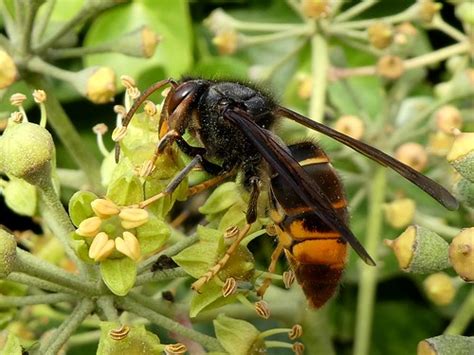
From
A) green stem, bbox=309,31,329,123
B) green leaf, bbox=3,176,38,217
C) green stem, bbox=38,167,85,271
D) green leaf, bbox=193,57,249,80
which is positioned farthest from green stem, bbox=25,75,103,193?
green leaf, bbox=193,57,249,80

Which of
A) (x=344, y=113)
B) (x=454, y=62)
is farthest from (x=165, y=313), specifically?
(x=454, y=62)

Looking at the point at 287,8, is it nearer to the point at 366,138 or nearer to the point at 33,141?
the point at 366,138

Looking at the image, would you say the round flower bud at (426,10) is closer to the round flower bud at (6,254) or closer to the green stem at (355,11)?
the green stem at (355,11)

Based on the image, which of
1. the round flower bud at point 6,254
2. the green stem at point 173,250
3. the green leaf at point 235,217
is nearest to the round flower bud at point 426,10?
the green leaf at point 235,217

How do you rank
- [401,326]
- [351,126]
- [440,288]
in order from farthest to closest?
1. [401,326]
2. [351,126]
3. [440,288]

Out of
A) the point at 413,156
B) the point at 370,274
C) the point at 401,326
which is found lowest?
the point at 401,326

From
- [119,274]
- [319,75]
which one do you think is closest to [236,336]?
[119,274]

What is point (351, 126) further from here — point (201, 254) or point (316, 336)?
point (201, 254)
